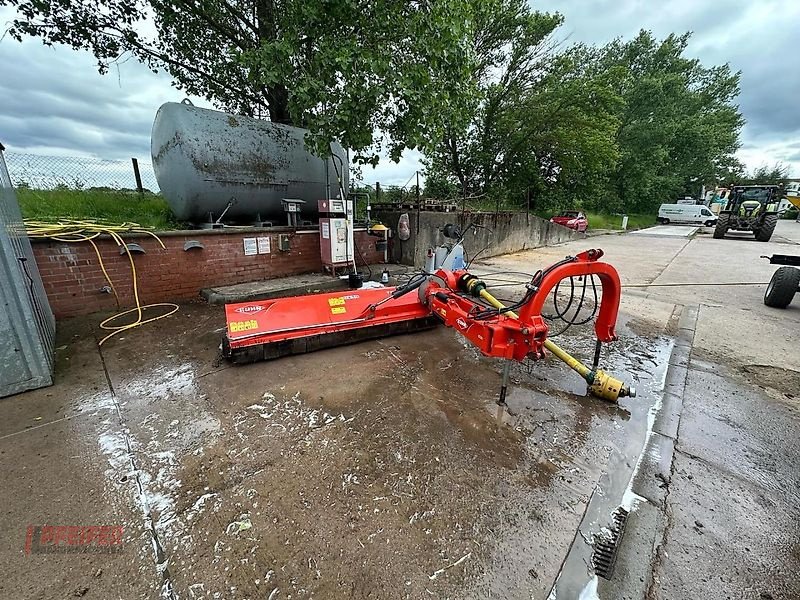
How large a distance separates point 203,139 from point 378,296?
141 inches

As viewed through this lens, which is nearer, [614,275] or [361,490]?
[361,490]

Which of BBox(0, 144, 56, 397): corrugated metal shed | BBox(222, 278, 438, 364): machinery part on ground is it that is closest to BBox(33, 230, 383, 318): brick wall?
BBox(0, 144, 56, 397): corrugated metal shed

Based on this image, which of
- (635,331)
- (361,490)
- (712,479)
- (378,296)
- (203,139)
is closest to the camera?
(361,490)

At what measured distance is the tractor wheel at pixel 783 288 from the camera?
4.75 meters

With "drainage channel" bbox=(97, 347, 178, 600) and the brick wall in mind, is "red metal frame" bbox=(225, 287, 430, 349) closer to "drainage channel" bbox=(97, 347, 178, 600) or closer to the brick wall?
"drainage channel" bbox=(97, 347, 178, 600)

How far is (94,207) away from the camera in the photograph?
218 inches

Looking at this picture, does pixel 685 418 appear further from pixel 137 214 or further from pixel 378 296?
pixel 137 214

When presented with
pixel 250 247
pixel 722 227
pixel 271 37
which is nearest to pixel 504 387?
pixel 250 247

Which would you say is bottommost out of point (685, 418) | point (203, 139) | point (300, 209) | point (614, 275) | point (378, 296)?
point (685, 418)

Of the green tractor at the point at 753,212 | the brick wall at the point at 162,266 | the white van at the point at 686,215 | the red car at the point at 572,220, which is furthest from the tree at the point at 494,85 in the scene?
the white van at the point at 686,215

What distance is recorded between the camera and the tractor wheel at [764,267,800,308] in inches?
187

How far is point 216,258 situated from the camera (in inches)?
193

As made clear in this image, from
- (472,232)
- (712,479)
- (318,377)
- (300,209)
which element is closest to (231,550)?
(318,377)

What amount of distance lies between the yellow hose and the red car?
53.0ft
